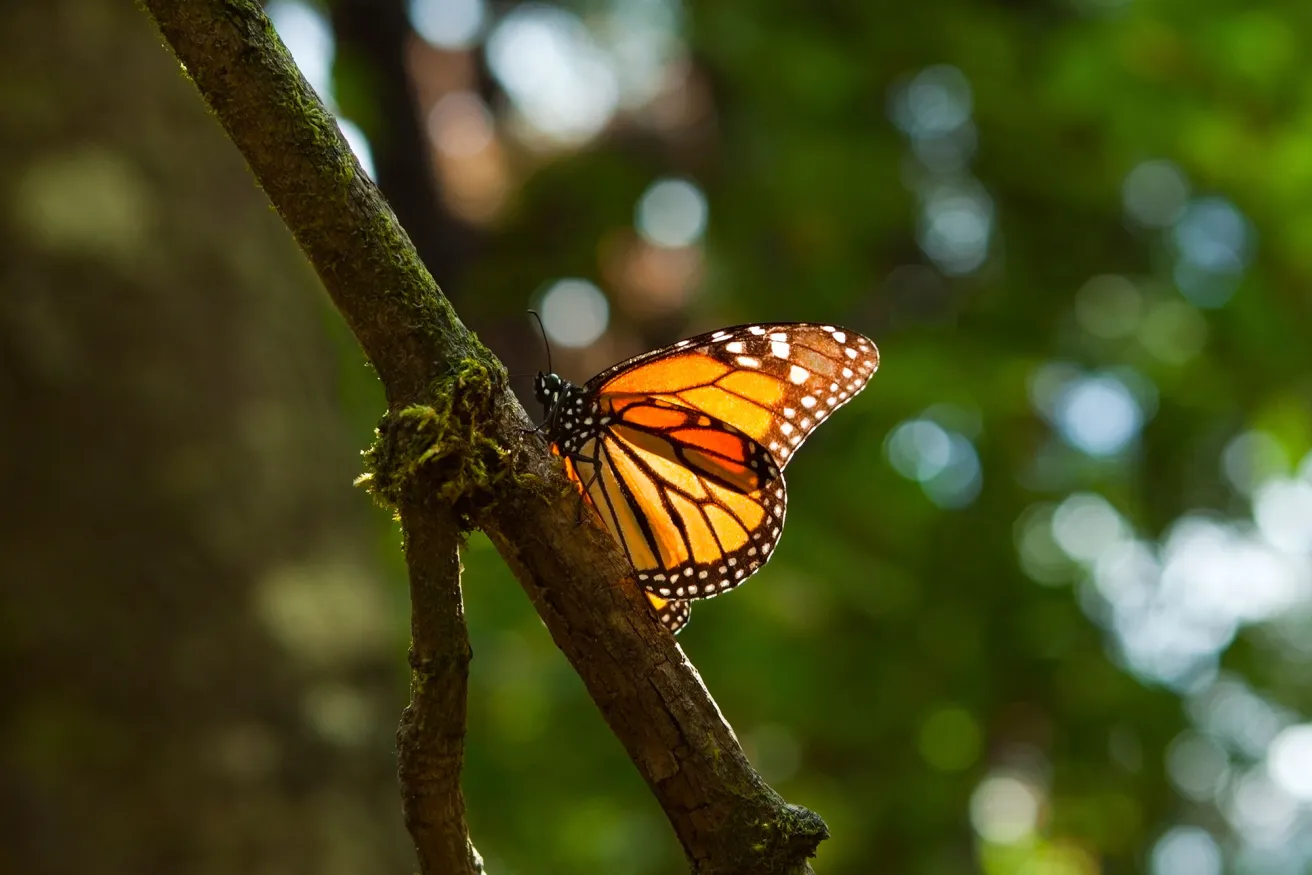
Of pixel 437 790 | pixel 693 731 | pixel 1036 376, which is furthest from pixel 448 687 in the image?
pixel 1036 376

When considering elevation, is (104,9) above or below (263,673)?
above

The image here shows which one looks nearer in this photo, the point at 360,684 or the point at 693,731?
the point at 693,731

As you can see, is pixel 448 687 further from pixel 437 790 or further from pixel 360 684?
pixel 360 684

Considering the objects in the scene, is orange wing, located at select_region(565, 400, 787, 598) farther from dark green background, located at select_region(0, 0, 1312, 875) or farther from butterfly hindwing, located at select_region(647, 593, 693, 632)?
dark green background, located at select_region(0, 0, 1312, 875)

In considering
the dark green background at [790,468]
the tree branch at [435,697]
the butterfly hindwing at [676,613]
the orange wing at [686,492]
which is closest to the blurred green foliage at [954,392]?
the dark green background at [790,468]

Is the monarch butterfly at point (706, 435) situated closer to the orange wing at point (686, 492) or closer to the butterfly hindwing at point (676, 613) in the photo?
the orange wing at point (686, 492)

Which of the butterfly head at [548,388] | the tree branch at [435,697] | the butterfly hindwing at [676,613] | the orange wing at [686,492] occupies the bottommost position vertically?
the tree branch at [435,697]

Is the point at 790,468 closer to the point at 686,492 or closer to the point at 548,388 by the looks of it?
the point at 686,492
